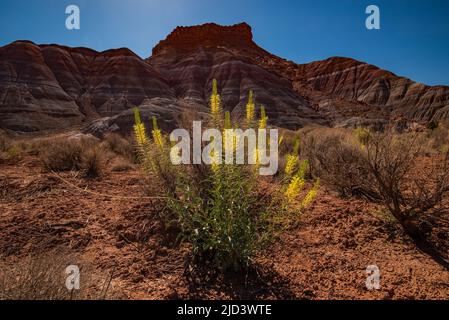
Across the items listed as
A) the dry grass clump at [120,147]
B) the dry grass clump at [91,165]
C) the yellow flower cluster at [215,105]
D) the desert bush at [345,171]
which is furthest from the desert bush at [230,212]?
the dry grass clump at [120,147]

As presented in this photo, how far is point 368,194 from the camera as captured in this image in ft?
14.4

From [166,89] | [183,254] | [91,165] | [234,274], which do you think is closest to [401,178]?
[234,274]

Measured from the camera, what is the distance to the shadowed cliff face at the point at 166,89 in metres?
26.7

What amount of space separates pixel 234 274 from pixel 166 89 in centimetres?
3324

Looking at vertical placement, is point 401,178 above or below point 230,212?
above

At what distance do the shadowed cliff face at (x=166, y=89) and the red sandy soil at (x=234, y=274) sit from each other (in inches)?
731

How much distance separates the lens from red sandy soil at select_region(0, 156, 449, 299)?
2398mm

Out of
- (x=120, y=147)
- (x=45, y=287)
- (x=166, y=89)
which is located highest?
(x=166, y=89)

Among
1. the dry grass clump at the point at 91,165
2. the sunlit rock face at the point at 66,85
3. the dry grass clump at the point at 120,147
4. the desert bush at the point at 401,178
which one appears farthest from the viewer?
the sunlit rock face at the point at 66,85

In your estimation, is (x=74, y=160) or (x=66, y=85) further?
(x=66, y=85)

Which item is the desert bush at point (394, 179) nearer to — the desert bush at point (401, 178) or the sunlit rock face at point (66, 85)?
the desert bush at point (401, 178)

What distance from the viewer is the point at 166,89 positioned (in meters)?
34.1

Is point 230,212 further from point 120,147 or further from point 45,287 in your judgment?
point 120,147
